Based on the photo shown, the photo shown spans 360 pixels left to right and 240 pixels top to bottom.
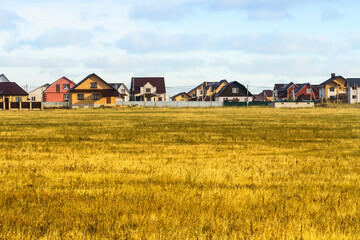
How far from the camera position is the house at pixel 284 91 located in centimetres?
14900

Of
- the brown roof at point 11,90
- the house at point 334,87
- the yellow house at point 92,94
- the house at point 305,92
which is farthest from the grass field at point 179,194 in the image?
the house at point 305,92

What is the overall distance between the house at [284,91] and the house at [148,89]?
39893mm

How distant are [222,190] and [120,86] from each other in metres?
127

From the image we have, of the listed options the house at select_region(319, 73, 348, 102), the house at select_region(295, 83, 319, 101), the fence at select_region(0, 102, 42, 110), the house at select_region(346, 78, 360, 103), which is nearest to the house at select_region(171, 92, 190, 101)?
the house at select_region(295, 83, 319, 101)

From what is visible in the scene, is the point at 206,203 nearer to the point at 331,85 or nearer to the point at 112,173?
the point at 112,173

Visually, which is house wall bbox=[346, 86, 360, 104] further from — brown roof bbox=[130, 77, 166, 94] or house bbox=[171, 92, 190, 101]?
brown roof bbox=[130, 77, 166, 94]

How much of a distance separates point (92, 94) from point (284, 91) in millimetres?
78634

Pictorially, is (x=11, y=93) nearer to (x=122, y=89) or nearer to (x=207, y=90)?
(x=122, y=89)

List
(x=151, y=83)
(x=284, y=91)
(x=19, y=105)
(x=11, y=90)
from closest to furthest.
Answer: (x=19, y=105)
(x=11, y=90)
(x=151, y=83)
(x=284, y=91)

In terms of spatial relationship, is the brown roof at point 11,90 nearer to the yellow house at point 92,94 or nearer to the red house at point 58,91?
the yellow house at point 92,94

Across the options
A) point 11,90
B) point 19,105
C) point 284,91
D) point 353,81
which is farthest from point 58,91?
point 353,81

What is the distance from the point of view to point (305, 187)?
9688 millimetres

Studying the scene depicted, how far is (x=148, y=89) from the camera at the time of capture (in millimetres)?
125625

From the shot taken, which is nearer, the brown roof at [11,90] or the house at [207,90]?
the brown roof at [11,90]
